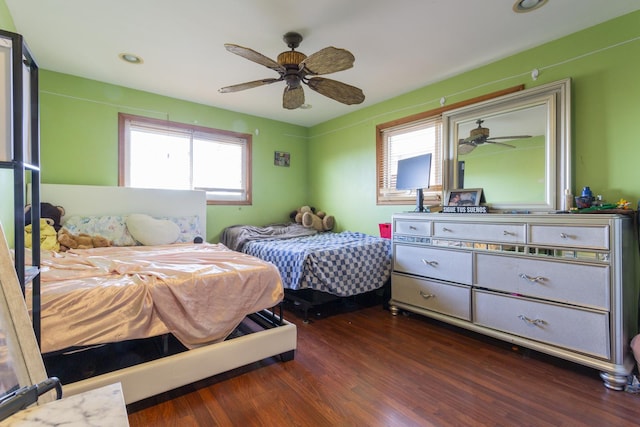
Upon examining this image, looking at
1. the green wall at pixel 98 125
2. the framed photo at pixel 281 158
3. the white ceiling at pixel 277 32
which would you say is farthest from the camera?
the framed photo at pixel 281 158

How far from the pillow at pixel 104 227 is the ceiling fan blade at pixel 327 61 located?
244 centimetres

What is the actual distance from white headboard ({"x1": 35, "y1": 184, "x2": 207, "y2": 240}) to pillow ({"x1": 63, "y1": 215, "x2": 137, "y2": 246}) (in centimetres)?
11

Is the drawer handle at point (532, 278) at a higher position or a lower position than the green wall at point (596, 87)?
lower

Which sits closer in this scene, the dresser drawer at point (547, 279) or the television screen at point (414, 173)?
the dresser drawer at point (547, 279)

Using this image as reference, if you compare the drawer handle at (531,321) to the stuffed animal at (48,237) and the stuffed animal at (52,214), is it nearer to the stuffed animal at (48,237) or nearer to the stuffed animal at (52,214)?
the stuffed animal at (48,237)

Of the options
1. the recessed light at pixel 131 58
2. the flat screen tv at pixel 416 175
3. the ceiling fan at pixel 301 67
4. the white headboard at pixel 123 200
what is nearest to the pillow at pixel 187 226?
the white headboard at pixel 123 200

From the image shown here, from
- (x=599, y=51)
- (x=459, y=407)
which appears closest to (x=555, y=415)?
(x=459, y=407)

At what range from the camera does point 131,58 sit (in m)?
2.79

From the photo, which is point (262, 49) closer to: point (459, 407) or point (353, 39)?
point (353, 39)

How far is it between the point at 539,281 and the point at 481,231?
0.51 meters

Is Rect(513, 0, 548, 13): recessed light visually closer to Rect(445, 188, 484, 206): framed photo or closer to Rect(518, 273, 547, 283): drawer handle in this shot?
Rect(445, 188, 484, 206): framed photo

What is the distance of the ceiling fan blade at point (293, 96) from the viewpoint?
2455 millimetres

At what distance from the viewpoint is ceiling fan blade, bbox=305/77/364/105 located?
2410 millimetres

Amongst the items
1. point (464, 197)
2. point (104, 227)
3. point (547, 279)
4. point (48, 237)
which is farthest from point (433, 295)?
point (48, 237)
